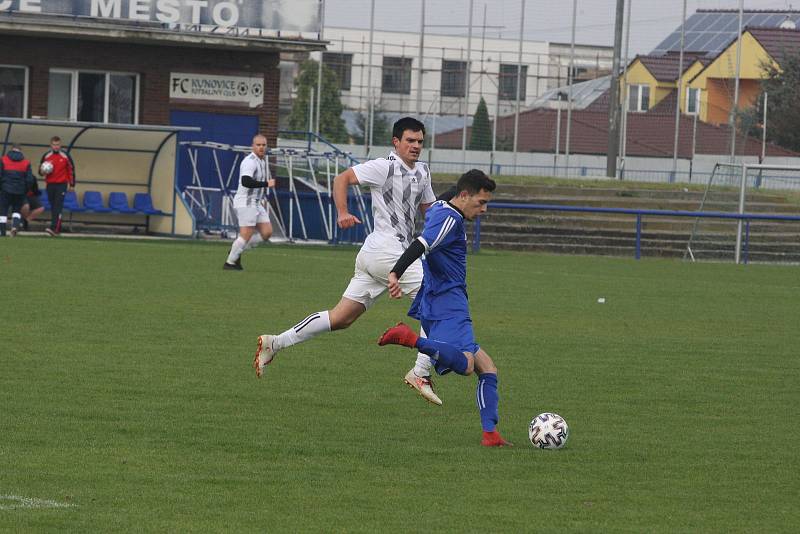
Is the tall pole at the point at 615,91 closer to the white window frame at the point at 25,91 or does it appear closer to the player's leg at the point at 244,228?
the white window frame at the point at 25,91

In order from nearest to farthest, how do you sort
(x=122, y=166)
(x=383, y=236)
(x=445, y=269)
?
(x=445, y=269)
(x=383, y=236)
(x=122, y=166)

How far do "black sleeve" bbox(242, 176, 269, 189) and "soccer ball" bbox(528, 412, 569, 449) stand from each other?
11678 millimetres

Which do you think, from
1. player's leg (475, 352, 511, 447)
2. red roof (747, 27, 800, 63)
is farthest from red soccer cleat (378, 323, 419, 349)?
red roof (747, 27, 800, 63)

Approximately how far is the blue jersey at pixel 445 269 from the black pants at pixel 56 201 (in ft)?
63.7

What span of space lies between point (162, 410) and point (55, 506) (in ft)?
8.39

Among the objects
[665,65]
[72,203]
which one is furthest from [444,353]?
[665,65]

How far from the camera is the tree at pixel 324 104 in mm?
53969

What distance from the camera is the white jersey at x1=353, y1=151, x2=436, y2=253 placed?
375 inches

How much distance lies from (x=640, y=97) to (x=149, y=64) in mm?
36400

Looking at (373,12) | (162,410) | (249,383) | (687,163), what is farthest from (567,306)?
(687,163)

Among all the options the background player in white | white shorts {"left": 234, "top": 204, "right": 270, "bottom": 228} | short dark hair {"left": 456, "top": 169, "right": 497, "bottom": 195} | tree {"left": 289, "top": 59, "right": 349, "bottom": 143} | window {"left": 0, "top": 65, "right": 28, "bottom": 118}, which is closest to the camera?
short dark hair {"left": 456, "top": 169, "right": 497, "bottom": 195}

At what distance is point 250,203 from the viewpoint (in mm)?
19844

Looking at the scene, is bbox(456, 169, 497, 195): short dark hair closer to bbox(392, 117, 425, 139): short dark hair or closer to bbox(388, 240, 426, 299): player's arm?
bbox(388, 240, 426, 299): player's arm

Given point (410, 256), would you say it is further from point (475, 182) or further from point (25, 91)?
point (25, 91)
